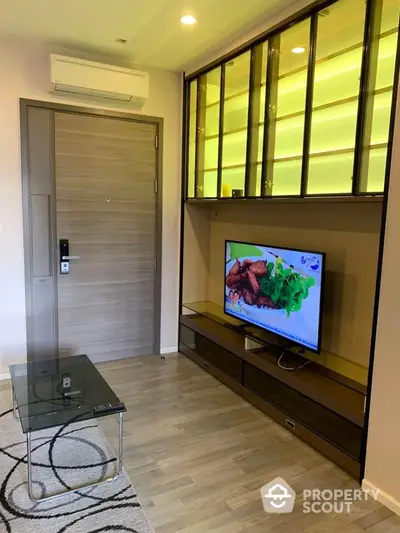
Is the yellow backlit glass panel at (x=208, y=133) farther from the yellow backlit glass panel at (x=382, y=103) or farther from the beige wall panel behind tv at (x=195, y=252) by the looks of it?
the yellow backlit glass panel at (x=382, y=103)

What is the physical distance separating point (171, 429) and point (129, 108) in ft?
9.04

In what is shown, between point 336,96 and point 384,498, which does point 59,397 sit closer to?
point 384,498

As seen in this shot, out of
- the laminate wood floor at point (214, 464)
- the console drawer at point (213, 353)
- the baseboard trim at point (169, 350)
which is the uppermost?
the console drawer at point (213, 353)

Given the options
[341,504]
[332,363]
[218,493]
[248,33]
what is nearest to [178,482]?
[218,493]

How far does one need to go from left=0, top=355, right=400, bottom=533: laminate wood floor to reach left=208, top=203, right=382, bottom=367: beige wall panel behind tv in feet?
2.48

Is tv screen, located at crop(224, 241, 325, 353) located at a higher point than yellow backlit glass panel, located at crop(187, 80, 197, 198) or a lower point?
lower

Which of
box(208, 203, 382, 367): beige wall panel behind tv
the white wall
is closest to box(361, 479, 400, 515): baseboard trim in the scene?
box(208, 203, 382, 367): beige wall panel behind tv

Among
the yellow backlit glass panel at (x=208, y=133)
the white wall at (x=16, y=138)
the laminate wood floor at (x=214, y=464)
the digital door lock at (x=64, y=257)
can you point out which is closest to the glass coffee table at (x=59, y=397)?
the laminate wood floor at (x=214, y=464)

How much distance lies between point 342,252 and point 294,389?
0.96 metres

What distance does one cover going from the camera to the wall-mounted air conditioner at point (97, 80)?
327cm

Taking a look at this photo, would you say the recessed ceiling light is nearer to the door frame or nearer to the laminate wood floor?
the door frame

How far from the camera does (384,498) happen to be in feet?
6.89

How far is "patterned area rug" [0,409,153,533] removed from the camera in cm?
193

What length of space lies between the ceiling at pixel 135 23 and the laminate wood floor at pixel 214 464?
2773mm
